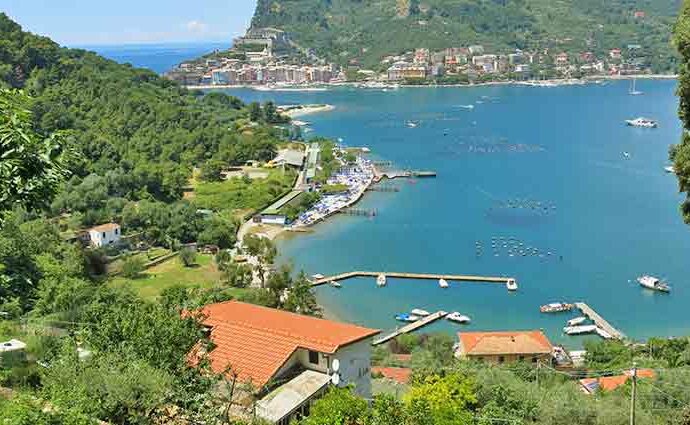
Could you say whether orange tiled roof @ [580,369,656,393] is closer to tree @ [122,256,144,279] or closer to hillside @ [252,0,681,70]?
tree @ [122,256,144,279]

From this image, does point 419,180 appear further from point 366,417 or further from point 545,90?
point 545,90

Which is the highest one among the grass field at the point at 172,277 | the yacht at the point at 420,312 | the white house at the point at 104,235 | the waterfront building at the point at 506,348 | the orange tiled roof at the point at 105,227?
the orange tiled roof at the point at 105,227

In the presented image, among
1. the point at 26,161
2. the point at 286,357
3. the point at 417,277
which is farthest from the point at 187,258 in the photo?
the point at 26,161

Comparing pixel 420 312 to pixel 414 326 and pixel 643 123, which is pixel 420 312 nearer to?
pixel 414 326

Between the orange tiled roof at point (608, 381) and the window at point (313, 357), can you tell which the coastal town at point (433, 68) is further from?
the window at point (313, 357)

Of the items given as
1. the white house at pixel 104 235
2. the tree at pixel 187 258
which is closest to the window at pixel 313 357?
the tree at pixel 187 258

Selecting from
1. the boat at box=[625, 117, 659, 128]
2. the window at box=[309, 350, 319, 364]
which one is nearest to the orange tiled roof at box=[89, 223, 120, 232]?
the window at box=[309, 350, 319, 364]

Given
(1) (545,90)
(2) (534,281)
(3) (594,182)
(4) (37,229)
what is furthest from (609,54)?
(4) (37,229)
